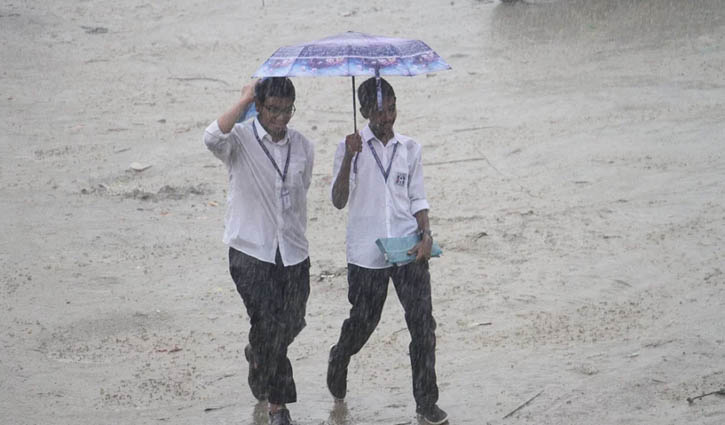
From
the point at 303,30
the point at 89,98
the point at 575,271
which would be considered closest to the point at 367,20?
the point at 303,30

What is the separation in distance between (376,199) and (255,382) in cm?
127

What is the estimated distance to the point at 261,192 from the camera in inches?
200

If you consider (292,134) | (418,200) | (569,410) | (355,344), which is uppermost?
(292,134)

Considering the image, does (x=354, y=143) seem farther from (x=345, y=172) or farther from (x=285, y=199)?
(x=285, y=199)

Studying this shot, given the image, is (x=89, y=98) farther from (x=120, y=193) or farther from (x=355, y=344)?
(x=355, y=344)

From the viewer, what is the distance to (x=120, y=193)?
32.5 feet

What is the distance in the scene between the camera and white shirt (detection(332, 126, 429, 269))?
5.11m

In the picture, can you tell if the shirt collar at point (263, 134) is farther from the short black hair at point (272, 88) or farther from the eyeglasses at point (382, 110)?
the eyeglasses at point (382, 110)

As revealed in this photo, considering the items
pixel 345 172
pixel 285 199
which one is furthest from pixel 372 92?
pixel 285 199

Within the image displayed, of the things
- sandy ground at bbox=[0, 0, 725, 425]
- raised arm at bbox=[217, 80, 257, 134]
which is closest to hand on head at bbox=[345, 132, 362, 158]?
raised arm at bbox=[217, 80, 257, 134]

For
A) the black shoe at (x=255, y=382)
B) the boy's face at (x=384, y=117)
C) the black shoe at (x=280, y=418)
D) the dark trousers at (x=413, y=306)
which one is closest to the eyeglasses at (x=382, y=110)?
the boy's face at (x=384, y=117)

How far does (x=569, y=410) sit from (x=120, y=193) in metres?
5.75

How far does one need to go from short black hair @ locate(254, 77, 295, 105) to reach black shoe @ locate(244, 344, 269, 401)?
4.55 ft

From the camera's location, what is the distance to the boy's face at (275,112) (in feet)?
16.3
